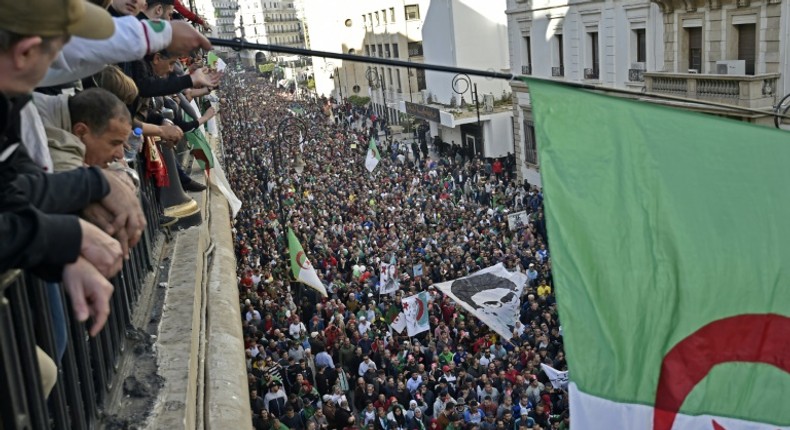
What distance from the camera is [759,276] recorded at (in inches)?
151

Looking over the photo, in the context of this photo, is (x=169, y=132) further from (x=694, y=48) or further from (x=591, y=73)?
(x=591, y=73)

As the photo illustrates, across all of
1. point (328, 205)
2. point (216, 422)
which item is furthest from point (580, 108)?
point (328, 205)

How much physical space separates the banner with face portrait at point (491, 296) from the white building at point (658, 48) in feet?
→ 13.8

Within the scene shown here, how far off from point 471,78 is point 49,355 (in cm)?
3419

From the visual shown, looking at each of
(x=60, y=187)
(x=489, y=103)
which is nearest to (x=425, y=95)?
(x=489, y=103)

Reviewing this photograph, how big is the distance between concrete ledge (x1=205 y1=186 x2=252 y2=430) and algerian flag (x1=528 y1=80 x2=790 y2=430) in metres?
1.93

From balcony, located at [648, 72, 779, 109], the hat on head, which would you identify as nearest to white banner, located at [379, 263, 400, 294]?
balcony, located at [648, 72, 779, 109]

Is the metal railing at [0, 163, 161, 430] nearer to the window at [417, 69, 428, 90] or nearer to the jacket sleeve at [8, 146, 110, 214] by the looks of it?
the jacket sleeve at [8, 146, 110, 214]

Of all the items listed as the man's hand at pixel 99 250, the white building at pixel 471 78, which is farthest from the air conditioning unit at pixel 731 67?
the man's hand at pixel 99 250

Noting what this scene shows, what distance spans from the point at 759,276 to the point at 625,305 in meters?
0.61

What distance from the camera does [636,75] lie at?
23.6 m

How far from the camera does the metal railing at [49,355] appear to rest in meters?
2.58

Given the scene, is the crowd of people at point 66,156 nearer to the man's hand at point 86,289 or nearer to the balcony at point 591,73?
the man's hand at point 86,289

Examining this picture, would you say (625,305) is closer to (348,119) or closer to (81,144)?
(81,144)
